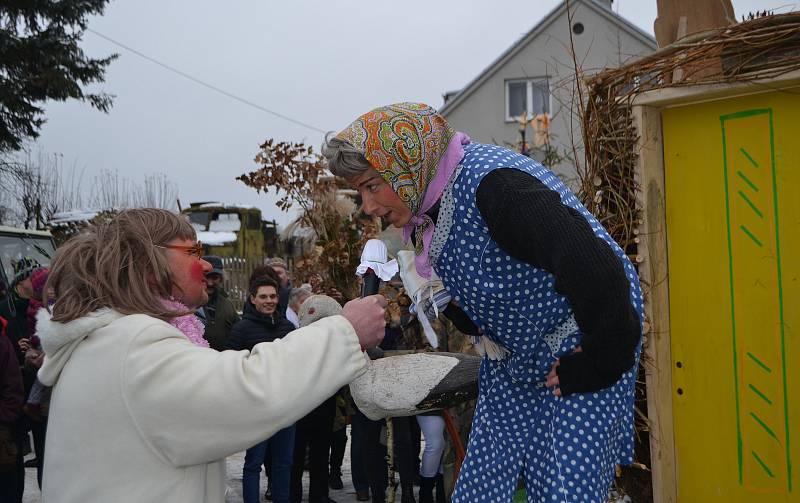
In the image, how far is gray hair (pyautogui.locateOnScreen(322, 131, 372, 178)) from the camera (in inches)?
86.7

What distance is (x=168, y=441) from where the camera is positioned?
5.71ft

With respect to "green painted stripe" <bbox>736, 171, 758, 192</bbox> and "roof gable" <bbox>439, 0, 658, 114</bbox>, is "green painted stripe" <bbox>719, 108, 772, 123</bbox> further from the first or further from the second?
"roof gable" <bbox>439, 0, 658, 114</bbox>

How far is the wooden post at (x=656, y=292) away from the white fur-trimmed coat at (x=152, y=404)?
7.72 ft

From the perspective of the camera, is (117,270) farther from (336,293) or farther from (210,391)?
(336,293)

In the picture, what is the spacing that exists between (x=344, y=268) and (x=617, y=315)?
3694mm

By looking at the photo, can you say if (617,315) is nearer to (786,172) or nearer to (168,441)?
(168,441)

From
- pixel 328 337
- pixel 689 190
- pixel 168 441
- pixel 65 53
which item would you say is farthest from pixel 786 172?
pixel 65 53

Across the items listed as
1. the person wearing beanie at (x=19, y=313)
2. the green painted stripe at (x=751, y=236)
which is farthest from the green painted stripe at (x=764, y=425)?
the person wearing beanie at (x=19, y=313)

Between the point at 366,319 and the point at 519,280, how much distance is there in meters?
0.44

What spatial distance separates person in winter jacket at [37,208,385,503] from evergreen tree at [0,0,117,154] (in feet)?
42.9

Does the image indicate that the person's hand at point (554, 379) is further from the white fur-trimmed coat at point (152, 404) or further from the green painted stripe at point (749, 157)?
the green painted stripe at point (749, 157)

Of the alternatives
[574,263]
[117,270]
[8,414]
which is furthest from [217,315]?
[574,263]

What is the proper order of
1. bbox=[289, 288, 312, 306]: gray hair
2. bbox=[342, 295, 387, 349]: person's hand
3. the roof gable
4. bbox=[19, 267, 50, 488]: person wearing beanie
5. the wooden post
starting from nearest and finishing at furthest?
bbox=[342, 295, 387, 349]: person's hand → the wooden post → bbox=[19, 267, 50, 488]: person wearing beanie → bbox=[289, 288, 312, 306]: gray hair → the roof gable

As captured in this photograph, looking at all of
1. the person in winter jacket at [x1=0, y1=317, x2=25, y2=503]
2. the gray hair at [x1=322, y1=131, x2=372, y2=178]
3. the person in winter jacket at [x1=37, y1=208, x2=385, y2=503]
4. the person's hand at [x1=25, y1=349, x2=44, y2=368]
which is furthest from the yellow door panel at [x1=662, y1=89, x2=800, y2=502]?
the person's hand at [x1=25, y1=349, x2=44, y2=368]
